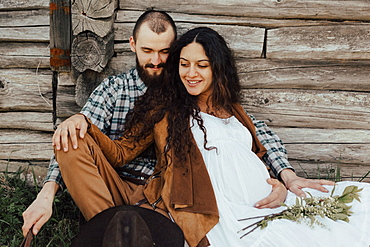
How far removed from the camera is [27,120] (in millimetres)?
3695

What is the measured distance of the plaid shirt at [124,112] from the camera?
2990mm

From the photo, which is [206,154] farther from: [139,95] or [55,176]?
[55,176]

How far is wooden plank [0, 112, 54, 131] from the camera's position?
145 inches

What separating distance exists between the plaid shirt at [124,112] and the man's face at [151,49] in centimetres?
17

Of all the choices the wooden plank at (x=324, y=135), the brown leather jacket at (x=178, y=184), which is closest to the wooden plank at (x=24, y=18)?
the brown leather jacket at (x=178, y=184)

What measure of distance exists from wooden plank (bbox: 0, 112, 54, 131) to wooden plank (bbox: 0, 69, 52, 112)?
0.06m

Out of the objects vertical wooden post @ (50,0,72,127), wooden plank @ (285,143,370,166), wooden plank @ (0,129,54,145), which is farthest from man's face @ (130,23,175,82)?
wooden plank @ (285,143,370,166)

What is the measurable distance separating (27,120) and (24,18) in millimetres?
986

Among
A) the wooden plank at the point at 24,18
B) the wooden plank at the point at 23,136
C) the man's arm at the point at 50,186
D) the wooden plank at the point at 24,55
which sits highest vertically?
the wooden plank at the point at 24,18

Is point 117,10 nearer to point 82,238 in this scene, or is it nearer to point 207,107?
point 207,107

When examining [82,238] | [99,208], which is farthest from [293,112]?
[82,238]

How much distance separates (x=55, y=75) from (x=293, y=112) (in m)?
2.31

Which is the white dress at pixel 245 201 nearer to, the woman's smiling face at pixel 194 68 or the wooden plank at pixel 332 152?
the woman's smiling face at pixel 194 68

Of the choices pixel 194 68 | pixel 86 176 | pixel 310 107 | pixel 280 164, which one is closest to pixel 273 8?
pixel 310 107
